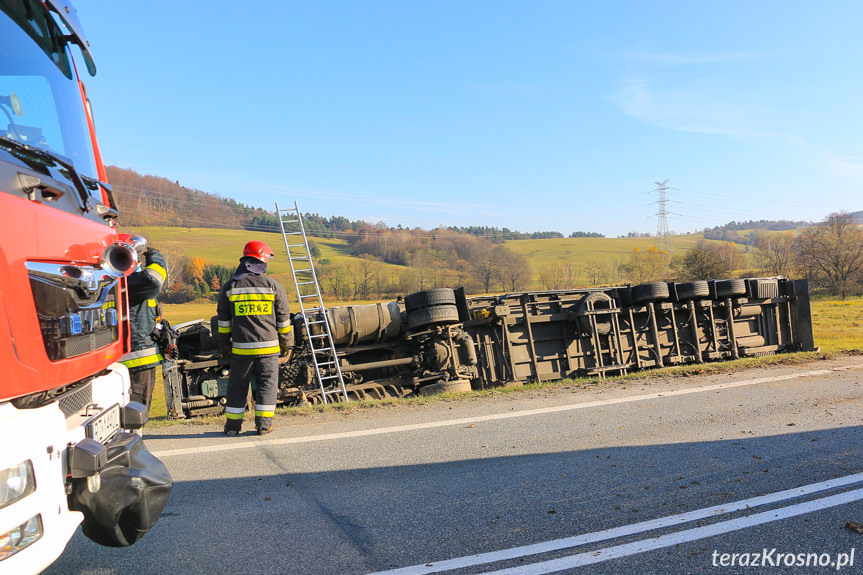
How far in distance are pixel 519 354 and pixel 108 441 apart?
24.4ft

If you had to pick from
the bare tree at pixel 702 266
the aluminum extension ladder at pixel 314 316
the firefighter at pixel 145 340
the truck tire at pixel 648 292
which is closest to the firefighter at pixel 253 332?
the firefighter at pixel 145 340

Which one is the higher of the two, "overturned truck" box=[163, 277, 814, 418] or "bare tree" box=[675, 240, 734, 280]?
"overturned truck" box=[163, 277, 814, 418]

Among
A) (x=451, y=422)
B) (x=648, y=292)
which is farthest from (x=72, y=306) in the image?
(x=648, y=292)

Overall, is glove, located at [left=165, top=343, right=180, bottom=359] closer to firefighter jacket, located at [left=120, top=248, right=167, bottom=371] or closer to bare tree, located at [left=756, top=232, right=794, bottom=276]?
firefighter jacket, located at [left=120, top=248, right=167, bottom=371]

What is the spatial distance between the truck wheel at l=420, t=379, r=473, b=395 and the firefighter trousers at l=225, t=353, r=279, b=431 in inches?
111

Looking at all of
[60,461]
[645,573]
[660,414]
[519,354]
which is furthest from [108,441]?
[519,354]

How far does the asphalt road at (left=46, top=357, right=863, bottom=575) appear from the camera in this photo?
2.95 m

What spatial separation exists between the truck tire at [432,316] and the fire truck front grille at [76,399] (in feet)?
20.3

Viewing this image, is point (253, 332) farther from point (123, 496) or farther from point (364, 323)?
point (123, 496)

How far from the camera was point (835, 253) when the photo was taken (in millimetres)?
49344

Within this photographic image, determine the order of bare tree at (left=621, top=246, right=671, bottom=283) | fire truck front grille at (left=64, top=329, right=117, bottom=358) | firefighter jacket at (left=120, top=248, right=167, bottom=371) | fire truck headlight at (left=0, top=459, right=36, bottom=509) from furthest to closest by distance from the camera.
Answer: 1. bare tree at (left=621, top=246, right=671, bottom=283)
2. firefighter jacket at (left=120, top=248, right=167, bottom=371)
3. fire truck front grille at (left=64, top=329, right=117, bottom=358)
4. fire truck headlight at (left=0, top=459, right=36, bottom=509)

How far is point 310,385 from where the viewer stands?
8.15m

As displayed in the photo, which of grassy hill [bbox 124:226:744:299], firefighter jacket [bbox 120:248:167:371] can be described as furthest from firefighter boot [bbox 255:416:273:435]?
grassy hill [bbox 124:226:744:299]

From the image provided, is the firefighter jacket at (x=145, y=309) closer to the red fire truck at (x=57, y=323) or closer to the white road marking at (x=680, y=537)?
the red fire truck at (x=57, y=323)
